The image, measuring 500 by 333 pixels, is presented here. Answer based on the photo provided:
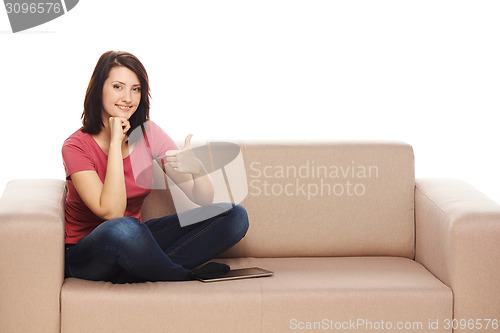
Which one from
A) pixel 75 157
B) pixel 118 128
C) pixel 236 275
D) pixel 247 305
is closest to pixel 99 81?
pixel 118 128

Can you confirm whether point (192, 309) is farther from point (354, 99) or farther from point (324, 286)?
point (354, 99)

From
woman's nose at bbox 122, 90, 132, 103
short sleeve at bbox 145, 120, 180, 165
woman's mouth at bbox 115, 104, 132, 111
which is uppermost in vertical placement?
woman's nose at bbox 122, 90, 132, 103

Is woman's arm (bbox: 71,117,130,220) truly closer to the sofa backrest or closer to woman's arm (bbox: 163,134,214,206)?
woman's arm (bbox: 163,134,214,206)

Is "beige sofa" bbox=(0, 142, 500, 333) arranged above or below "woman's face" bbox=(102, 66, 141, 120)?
below

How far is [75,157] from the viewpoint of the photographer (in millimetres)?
2447

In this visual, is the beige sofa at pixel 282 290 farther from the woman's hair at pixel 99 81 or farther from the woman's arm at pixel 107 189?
the woman's hair at pixel 99 81

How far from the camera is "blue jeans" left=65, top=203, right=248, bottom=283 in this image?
228 cm

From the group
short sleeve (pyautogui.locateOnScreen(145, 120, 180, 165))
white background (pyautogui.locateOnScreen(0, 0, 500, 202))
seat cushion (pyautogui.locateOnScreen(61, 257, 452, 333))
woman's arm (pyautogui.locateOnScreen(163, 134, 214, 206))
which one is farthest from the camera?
white background (pyautogui.locateOnScreen(0, 0, 500, 202))

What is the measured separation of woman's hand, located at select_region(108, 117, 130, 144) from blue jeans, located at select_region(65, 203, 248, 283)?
1.04ft

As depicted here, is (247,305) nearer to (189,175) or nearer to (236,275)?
(236,275)

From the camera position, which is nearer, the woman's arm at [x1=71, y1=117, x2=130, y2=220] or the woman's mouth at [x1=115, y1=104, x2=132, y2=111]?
the woman's arm at [x1=71, y1=117, x2=130, y2=220]

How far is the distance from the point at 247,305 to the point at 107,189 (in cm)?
61

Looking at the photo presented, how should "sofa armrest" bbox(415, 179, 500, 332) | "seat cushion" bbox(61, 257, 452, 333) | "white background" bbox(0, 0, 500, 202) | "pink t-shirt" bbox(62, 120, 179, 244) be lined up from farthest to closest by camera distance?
1. "white background" bbox(0, 0, 500, 202)
2. "pink t-shirt" bbox(62, 120, 179, 244)
3. "sofa armrest" bbox(415, 179, 500, 332)
4. "seat cushion" bbox(61, 257, 452, 333)

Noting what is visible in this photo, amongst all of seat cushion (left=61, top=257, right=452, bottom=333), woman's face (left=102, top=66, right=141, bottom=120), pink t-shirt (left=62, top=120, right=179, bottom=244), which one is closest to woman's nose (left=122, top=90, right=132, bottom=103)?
woman's face (left=102, top=66, right=141, bottom=120)
